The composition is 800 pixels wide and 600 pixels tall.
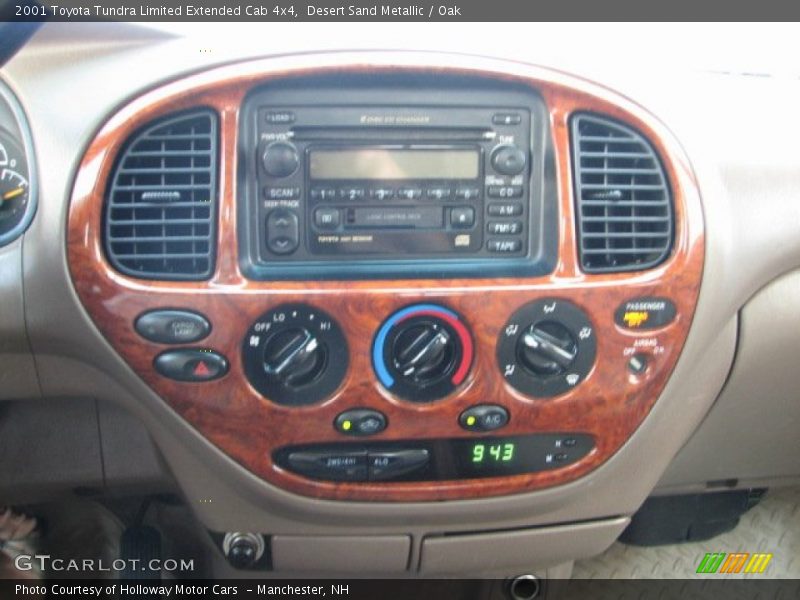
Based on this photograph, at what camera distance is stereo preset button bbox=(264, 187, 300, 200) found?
1172 millimetres

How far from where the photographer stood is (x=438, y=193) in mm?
1188

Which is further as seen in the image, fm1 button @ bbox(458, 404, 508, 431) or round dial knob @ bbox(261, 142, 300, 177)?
fm1 button @ bbox(458, 404, 508, 431)

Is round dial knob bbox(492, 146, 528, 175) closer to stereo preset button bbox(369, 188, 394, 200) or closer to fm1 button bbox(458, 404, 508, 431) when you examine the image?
stereo preset button bbox(369, 188, 394, 200)

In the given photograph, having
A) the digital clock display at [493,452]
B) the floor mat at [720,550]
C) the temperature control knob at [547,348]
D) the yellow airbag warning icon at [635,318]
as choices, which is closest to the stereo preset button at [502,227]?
the temperature control knob at [547,348]

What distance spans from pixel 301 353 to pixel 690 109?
26.6 inches

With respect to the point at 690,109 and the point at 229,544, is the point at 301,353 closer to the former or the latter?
the point at 229,544

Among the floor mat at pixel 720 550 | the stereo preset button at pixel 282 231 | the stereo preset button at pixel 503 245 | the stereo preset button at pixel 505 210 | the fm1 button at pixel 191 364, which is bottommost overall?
the floor mat at pixel 720 550

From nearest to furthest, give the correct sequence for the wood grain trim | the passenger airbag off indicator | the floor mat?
the wood grain trim, the passenger airbag off indicator, the floor mat

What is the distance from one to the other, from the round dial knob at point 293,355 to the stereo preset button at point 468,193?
289 mm

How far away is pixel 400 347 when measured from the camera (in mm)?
1221

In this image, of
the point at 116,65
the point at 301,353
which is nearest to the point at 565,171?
the point at 301,353

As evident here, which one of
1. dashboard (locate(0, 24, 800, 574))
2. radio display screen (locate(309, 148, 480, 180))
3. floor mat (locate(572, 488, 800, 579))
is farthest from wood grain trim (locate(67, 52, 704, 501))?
floor mat (locate(572, 488, 800, 579))

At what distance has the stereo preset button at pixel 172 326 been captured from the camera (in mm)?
1167

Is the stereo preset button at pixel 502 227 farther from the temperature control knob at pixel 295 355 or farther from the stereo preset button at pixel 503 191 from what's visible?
the temperature control knob at pixel 295 355
